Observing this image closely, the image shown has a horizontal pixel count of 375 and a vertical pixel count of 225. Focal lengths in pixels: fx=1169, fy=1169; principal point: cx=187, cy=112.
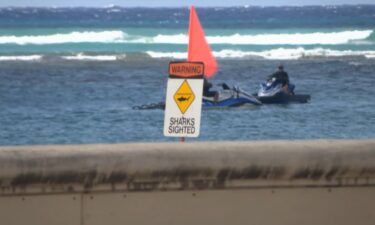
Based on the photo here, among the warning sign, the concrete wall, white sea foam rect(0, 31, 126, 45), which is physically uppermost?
the warning sign

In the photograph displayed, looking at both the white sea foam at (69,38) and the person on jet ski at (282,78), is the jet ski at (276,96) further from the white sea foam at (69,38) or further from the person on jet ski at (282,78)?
the white sea foam at (69,38)

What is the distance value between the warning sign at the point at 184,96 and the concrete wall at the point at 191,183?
1.52 metres

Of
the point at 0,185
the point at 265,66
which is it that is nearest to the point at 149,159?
the point at 0,185

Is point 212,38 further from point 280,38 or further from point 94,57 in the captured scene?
point 94,57

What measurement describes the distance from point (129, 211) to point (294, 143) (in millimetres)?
787

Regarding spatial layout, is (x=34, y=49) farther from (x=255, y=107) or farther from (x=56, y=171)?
(x=56, y=171)

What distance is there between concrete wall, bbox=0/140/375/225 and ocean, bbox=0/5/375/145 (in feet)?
37.3

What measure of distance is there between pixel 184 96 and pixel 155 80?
1010 inches

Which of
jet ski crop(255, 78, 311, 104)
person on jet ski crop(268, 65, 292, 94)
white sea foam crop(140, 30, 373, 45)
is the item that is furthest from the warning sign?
white sea foam crop(140, 30, 373, 45)

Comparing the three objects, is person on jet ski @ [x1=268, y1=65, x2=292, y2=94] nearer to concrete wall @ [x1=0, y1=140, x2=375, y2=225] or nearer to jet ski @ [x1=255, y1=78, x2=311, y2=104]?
jet ski @ [x1=255, y1=78, x2=311, y2=104]

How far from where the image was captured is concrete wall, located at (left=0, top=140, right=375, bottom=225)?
494cm

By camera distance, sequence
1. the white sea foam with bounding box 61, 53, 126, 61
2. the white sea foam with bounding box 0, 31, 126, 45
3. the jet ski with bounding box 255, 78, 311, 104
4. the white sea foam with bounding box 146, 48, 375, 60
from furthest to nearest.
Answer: the white sea foam with bounding box 0, 31, 126, 45 < the white sea foam with bounding box 146, 48, 375, 60 < the white sea foam with bounding box 61, 53, 126, 61 < the jet ski with bounding box 255, 78, 311, 104

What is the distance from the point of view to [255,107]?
2417 centimetres

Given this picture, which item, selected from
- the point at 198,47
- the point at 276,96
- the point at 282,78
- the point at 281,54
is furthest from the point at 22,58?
the point at 198,47
